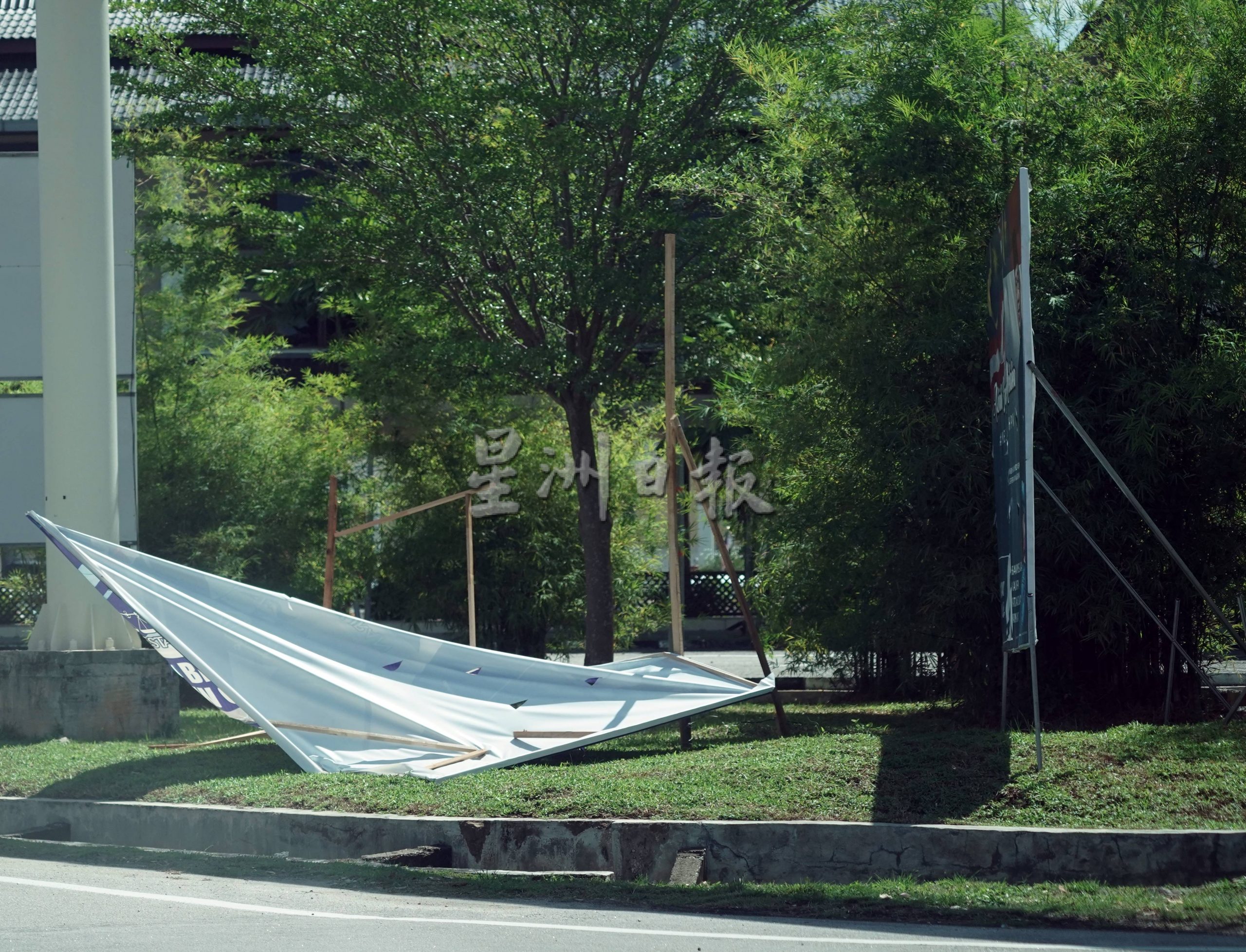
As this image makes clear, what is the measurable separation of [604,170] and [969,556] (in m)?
5.05

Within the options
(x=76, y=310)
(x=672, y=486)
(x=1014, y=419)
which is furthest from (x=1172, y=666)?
(x=76, y=310)

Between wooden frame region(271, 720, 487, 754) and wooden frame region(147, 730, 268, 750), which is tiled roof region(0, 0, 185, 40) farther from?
wooden frame region(271, 720, 487, 754)

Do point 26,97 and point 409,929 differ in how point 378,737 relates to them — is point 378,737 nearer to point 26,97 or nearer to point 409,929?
point 409,929

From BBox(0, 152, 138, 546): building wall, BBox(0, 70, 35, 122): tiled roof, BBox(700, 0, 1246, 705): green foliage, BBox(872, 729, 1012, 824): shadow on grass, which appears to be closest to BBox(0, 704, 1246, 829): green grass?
BBox(872, 729, 1012, 824): shadow on grass

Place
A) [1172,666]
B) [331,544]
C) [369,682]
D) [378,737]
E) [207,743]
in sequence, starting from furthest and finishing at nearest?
[331,544] < [207,743] < [369,682] < [1172,666] < [378,737]

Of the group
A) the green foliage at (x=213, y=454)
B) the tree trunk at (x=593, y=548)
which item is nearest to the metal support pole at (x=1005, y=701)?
the tree trunk at (x=593, y=548)

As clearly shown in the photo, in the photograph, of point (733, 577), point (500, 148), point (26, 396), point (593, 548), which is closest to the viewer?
point (733, 577)

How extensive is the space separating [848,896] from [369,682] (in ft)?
14.2

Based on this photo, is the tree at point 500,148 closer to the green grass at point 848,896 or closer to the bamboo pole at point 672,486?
the bamboo pole at point 672,486

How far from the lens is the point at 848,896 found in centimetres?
592

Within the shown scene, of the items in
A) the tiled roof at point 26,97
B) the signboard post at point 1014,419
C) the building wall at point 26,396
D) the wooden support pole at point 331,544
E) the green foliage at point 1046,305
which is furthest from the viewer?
the tiled roof at point 26,97

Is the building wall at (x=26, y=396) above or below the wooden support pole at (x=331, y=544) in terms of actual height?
above

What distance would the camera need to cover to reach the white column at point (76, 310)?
1065 cm

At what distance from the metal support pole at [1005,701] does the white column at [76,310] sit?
22.3ft
